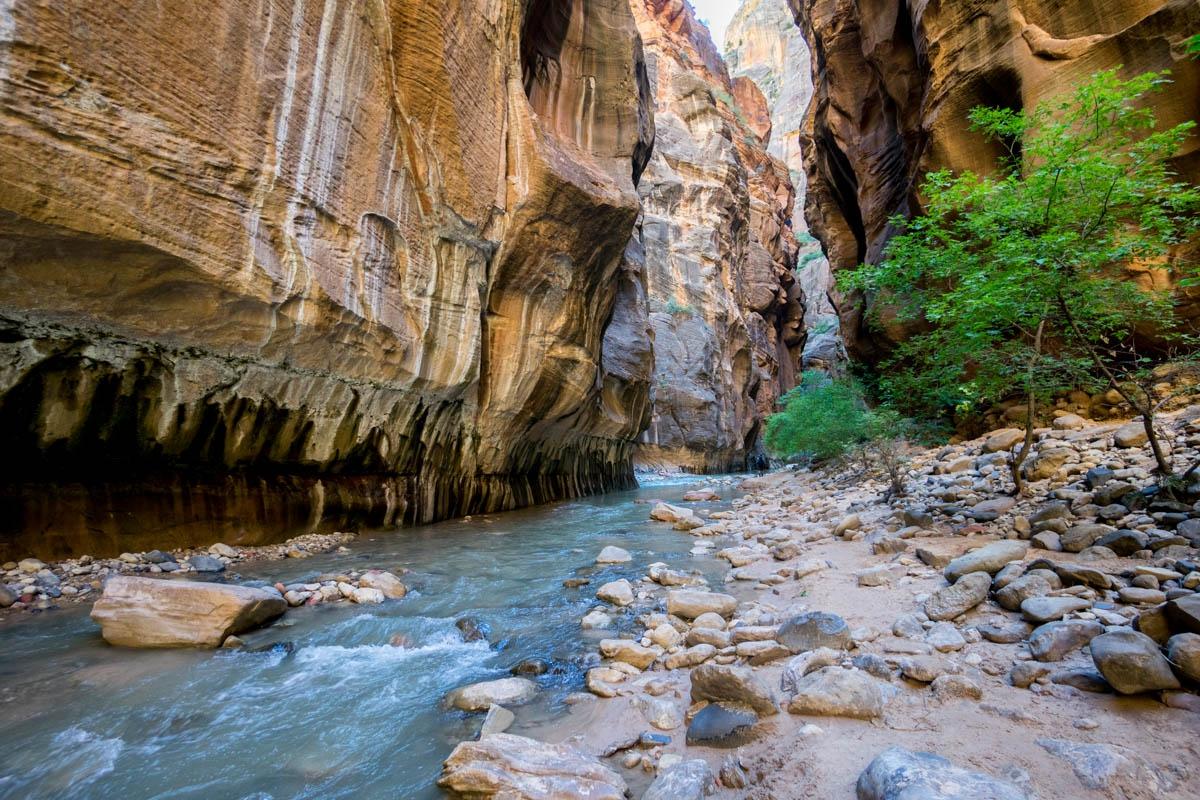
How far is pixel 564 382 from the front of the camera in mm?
13211

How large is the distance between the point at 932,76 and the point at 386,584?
1539 centimetres

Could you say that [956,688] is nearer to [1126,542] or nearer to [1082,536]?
[1126,542]

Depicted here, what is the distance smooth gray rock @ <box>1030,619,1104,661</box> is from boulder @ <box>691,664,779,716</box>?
1.37 metres

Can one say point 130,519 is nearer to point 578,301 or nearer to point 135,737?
point 135,737

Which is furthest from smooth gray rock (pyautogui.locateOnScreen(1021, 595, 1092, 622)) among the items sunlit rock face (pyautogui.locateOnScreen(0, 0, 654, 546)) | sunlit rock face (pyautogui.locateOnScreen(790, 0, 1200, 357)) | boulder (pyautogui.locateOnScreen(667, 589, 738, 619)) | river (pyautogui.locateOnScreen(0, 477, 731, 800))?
sunlit rock face (pyautogui.locateOnScreen(790, 0, 1200, 357))

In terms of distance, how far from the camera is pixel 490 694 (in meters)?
3.12

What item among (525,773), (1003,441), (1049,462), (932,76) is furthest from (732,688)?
(932,76)

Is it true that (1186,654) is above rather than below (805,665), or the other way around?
above

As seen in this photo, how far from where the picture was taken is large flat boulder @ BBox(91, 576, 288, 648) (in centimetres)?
380

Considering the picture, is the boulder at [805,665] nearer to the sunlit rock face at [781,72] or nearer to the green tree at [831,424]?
the green tree at [831,424]

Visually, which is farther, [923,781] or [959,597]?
[959,597]

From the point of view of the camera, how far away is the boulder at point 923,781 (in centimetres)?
170

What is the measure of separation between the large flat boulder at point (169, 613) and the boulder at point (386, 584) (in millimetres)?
1307

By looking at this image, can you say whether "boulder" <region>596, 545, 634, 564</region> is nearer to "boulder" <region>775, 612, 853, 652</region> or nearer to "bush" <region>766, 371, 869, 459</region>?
"boulder" <region>775, 612, 853, 652</region>
